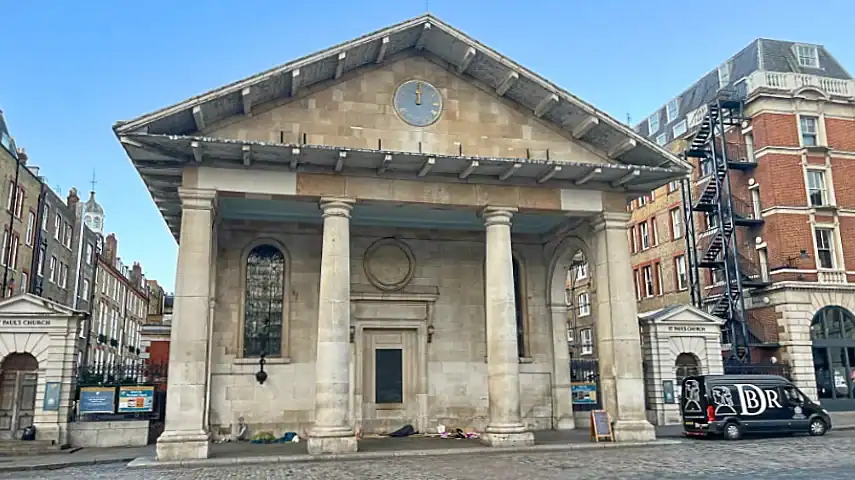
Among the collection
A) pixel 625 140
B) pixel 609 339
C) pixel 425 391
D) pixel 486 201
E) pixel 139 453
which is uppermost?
pixel 625 140


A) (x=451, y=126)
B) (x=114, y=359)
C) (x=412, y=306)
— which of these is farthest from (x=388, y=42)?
(x=114, y=359)

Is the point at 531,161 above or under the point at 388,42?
under

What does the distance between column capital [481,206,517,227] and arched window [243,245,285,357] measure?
6.91m

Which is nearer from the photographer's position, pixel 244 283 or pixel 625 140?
pixel 625 140

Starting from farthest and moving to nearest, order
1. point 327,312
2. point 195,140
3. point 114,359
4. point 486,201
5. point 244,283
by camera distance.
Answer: point 114,359
point 244,283
point 486,201
point 327,312
point 195,140

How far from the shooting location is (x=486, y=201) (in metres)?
17.9

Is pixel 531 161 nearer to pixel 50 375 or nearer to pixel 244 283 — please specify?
pixel 244 283

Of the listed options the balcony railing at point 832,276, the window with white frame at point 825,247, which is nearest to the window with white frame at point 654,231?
the window with white frame at point 825,247

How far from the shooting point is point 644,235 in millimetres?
41906

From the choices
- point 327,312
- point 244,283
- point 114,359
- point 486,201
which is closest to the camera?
point 327,312

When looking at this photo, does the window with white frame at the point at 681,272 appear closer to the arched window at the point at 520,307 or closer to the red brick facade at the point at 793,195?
the red brick facade at the point at 793,195

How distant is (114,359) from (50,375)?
140 feet

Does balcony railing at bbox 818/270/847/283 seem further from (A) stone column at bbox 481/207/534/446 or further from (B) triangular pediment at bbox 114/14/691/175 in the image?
(A) stone column at bbox 481/207/534/446

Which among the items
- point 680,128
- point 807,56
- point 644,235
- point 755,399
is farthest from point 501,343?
point 807,56
